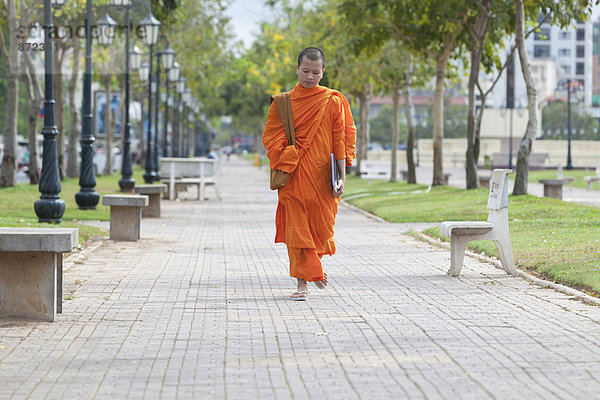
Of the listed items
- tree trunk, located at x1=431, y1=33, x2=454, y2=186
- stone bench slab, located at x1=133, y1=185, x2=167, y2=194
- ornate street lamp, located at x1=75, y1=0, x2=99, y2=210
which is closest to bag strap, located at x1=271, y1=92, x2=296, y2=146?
stone bench slab, located at x1=133, y1=185, x2=167, y2=194

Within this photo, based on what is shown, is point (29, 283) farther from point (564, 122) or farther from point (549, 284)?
point (564, 122)

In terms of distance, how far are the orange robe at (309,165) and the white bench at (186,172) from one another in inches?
751

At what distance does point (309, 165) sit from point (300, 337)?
2.19 metres

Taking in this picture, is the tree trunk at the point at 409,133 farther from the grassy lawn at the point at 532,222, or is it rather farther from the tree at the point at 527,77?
the tree at the point at 527,77

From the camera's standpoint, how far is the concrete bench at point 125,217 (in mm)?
15086

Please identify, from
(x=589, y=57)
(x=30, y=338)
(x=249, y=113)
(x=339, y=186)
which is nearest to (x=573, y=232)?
(x=339, y=186)

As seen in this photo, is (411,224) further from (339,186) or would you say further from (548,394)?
(548,394)

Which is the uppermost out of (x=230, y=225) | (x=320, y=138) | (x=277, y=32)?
(x=277, y=32)

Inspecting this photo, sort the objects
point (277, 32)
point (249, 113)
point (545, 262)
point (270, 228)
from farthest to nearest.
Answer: point (249, 113), point (277, 32), point (270, 228), point (545, 262)

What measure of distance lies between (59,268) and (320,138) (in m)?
2.31

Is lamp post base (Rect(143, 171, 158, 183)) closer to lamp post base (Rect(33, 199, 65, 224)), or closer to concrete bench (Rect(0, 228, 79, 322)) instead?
lamp post base (Rect(33, 199, 65, 224))

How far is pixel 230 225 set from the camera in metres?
19.2

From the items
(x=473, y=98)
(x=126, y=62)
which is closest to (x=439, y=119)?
(x=473, y=98)

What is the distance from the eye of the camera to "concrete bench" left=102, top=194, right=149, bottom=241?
15086 millimetres
